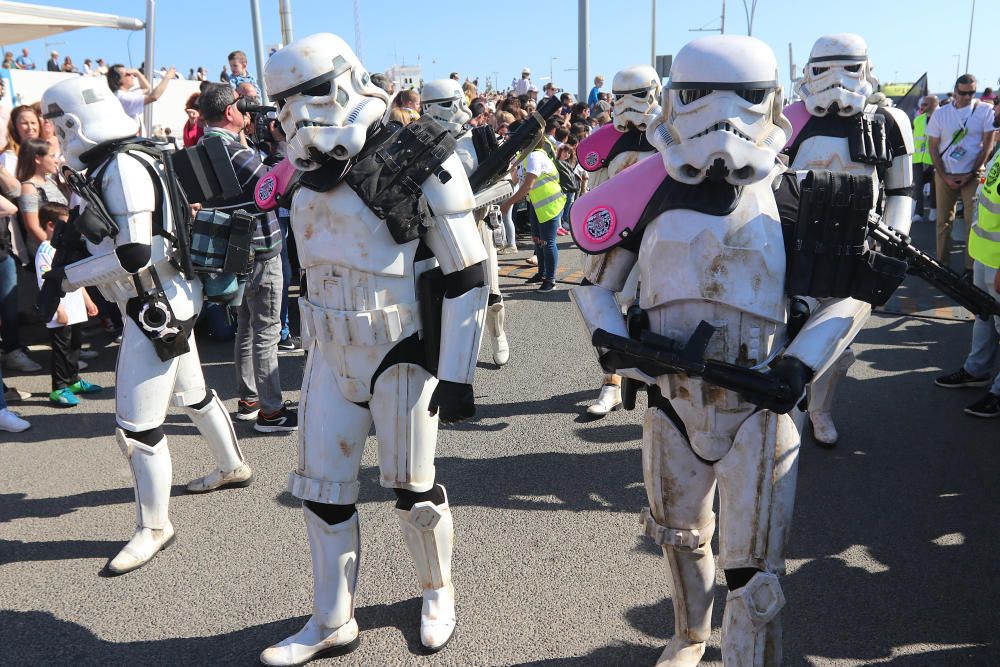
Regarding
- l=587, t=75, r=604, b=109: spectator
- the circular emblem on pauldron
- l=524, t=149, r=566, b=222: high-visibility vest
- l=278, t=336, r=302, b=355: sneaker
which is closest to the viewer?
the circular emblem on pauldron

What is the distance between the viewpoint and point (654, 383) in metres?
2.36

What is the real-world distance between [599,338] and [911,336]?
18.1ft

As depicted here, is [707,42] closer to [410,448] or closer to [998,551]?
[410,448]

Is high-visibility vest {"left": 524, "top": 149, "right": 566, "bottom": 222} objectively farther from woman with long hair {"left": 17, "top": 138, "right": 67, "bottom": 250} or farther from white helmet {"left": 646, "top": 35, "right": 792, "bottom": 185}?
white helmet {"left": 646, "top": 35, "right": 792, "bottom": 185}

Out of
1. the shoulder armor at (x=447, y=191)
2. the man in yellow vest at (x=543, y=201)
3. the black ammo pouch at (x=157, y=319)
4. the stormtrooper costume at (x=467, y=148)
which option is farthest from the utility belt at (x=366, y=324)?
the man in yellow vest at (x=543, y=201)

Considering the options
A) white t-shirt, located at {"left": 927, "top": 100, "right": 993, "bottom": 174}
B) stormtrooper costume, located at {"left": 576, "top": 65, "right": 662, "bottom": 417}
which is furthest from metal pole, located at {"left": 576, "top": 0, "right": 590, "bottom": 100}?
stormtrooper costume, located at {"left": 576, "top": 65, "right": 662, "bottom": 417}

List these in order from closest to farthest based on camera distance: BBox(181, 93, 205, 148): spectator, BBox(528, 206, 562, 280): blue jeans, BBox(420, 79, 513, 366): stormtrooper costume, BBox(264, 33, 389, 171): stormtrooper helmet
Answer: BBox(264, 33, 389, 171): stormtrooper helmet, BBox(420, 79, 513, 366): stormtrooper costume, BBox(181, 93, 205, 148): spectator, BBox(528, 206, 562, 280): blue jeans

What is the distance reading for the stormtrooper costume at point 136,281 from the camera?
3352 millimetres

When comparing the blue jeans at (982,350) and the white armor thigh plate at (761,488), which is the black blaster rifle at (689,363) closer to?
the white armor thigh plate at (761,488)

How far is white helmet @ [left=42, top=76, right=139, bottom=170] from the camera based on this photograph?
132 inches

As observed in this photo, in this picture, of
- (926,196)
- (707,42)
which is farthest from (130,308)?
(926,196)

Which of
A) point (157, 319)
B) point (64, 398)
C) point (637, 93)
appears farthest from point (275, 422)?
point (637, 93)

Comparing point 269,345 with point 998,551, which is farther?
point 269,345

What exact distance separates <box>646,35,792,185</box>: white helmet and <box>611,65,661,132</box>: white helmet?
261cm
